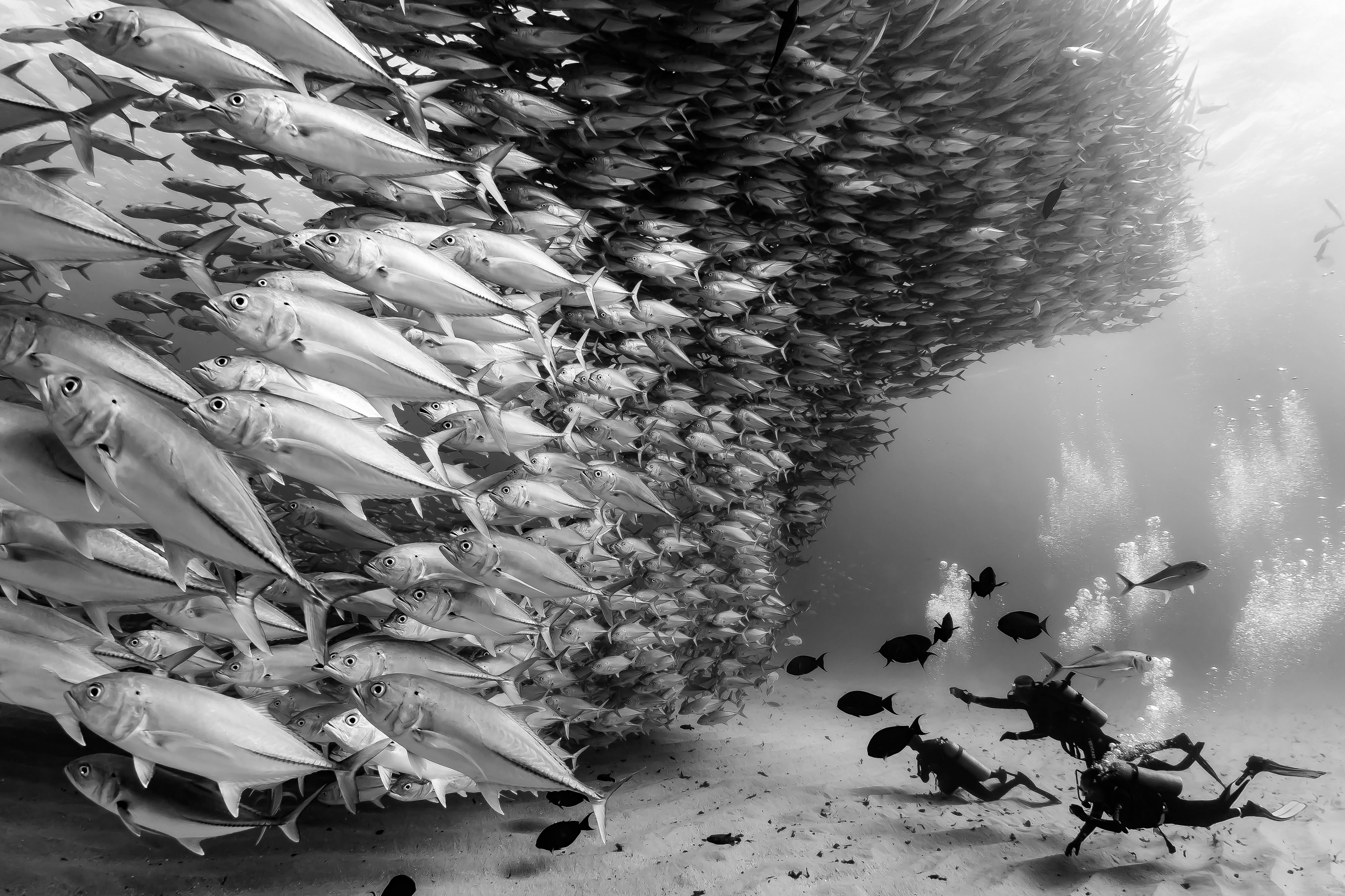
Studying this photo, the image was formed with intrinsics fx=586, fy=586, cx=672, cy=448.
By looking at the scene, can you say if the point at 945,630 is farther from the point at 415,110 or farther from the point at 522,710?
the point at 415,110

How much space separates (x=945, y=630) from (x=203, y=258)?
5.39 meters

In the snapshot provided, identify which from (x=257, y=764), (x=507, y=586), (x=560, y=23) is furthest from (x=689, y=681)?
(x=560, y=23)

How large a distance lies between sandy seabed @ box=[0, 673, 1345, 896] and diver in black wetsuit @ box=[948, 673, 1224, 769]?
82cm

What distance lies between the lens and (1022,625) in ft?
16.8

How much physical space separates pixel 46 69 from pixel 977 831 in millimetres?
23263

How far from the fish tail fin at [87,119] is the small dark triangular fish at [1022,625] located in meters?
6.17

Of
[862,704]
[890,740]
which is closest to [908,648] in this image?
[862,704]

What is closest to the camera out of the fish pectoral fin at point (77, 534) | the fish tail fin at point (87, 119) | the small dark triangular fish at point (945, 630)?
the fish pectoral fin at point (77, 534)

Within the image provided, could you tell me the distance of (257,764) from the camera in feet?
5.63

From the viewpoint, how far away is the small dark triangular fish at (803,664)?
594 centimetres

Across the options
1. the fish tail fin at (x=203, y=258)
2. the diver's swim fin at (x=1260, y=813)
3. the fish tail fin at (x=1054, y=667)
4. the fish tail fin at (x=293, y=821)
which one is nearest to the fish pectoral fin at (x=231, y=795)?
the fish tail fin at (x=293, y=821)

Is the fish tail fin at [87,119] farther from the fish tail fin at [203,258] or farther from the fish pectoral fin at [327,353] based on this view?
the fish pectoral fin at [327,353]

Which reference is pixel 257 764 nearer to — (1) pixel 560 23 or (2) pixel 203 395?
(2) pixel 203 395

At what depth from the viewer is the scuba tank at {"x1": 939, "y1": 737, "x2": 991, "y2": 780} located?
5965 millimetres
